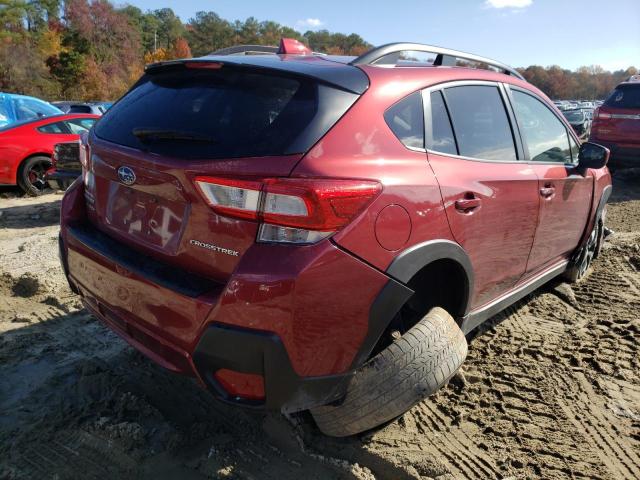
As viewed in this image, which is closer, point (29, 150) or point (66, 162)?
point (66, 162)

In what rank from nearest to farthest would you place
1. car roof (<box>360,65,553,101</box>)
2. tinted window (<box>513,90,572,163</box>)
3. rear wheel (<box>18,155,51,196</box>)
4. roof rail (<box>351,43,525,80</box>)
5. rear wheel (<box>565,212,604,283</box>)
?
1. car roof (<box>360,65,553,101</box>)
2. roof rail (<box>351,43,525,80</box>)
3. tinted window (<box>513,90,572,163</box>)
4. rear wheel (<box>565,212,604,283</box>)
5. rear wheel (<box>18,155,51,196</box>)

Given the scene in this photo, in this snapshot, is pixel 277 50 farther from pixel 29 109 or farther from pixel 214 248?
pixel 29 109

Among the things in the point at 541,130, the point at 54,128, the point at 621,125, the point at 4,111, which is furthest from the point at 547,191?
the point at 4,111

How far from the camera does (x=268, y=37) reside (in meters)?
74.8

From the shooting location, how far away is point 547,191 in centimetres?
312

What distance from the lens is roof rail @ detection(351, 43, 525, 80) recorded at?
233cm

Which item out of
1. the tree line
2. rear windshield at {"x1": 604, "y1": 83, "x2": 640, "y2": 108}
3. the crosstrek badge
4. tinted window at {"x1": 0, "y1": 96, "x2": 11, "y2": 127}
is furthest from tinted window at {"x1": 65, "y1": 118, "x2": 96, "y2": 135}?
the tree line

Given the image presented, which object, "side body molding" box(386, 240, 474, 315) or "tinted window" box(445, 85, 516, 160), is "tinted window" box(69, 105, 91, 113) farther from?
"side body molding" box(386, 240, 474, 315)

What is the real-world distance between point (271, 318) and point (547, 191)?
7.24 feet

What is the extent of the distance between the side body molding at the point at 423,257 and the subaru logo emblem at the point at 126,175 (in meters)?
1.16

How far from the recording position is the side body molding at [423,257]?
6.41ft

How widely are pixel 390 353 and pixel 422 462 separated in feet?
1.98

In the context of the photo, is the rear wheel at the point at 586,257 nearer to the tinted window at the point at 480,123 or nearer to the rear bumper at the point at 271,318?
the tinted window at the point at 480,123

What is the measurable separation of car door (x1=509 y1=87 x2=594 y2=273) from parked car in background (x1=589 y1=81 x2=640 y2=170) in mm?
6083
